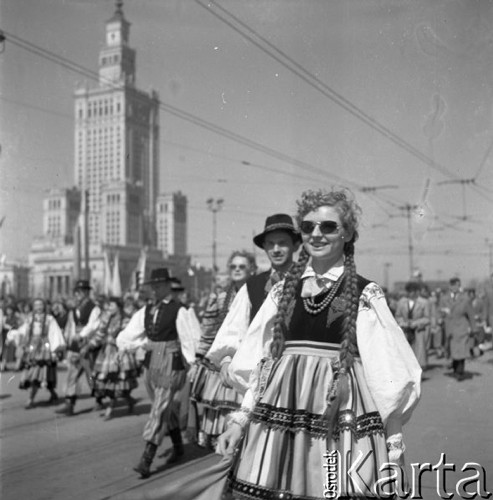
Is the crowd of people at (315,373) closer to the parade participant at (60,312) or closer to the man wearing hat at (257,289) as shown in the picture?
the man wearing hat at (257,289)

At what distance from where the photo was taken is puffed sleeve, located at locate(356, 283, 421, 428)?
10.3 feet

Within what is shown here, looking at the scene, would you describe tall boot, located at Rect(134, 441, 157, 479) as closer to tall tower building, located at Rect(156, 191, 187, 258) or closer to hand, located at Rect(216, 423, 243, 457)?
hand, located at Rect(216, 423, 243, 457)

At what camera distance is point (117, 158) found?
112 m

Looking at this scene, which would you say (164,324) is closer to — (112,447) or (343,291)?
(112,447)

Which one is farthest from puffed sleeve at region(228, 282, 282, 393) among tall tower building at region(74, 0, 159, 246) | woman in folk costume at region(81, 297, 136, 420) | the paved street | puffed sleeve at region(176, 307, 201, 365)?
tall tower building at region(74, 0, 159, 246)

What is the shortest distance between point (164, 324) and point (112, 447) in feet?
4.88

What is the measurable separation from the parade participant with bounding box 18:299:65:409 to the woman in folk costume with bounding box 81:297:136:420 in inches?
31.5

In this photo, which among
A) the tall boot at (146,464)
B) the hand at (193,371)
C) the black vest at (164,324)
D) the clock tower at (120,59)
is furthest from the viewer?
the clock tower at (120,59)

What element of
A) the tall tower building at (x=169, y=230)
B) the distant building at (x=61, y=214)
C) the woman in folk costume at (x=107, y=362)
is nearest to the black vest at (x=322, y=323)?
the woman in folk costume at (x=107, y=362)

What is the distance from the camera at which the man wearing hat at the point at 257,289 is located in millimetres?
4496

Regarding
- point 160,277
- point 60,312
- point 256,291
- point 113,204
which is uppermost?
point 113,204

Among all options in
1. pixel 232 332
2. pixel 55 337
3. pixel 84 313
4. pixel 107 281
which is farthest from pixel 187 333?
pixel 107 281

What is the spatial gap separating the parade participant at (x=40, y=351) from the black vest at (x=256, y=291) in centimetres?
662

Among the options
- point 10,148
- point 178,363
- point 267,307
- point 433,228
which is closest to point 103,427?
point 178,363
